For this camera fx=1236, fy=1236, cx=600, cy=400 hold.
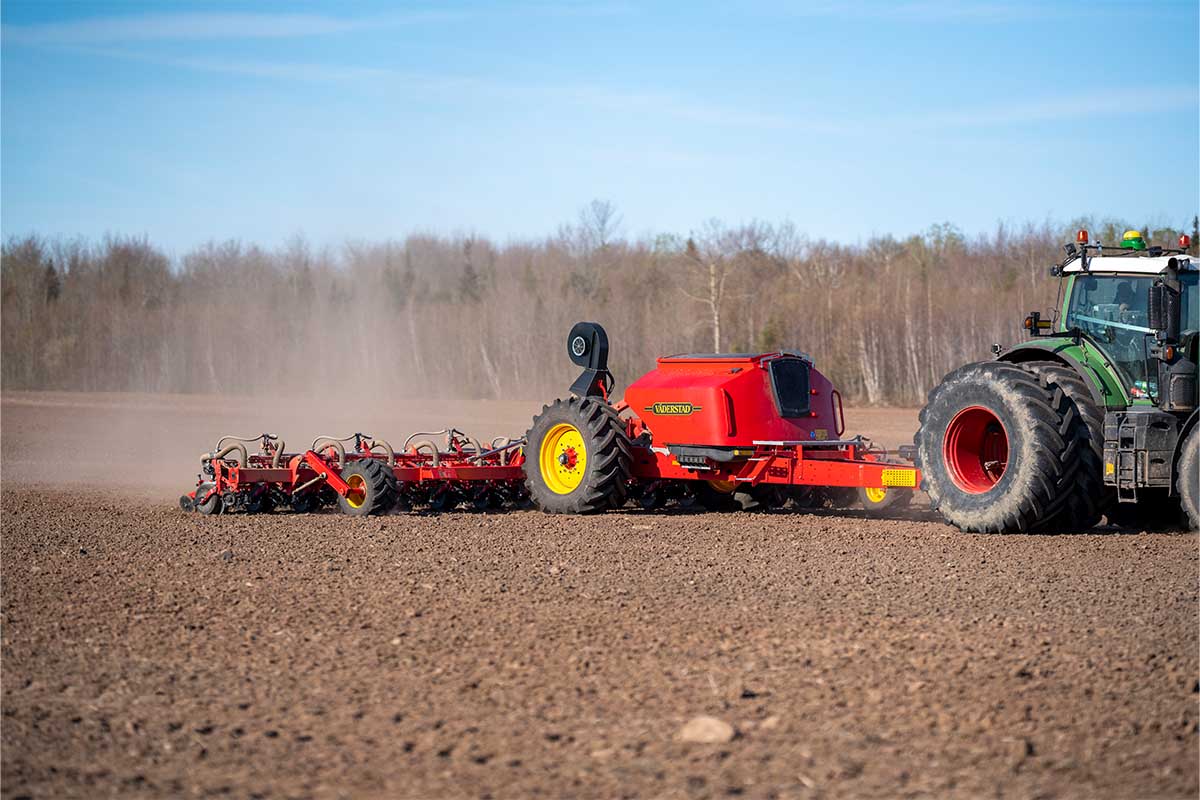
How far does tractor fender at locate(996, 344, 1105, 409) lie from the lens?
30.7 ft

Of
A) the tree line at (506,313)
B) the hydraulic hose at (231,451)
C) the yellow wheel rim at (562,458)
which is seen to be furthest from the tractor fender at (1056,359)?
the tree line at (506,313)

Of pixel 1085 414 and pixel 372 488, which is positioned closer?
pixel 1085 414

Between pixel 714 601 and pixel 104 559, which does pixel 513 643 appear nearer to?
pixel 714 601

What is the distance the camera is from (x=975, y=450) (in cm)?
1014

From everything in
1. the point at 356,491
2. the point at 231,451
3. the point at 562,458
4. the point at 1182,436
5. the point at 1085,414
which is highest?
the point at 1085,414

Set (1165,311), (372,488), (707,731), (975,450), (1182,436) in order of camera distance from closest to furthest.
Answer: (707,731), (1182,436), (1165,311), (975,450), (372,488)

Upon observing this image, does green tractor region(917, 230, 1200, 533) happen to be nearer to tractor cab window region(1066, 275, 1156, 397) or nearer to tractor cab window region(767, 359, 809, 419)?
tractor cab window region(1066, 275, 1156, 397)

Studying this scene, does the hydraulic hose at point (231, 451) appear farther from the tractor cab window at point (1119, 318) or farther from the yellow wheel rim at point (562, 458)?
the tractor cab window at point (1119, 318)

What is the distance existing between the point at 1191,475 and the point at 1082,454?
2.53 feet

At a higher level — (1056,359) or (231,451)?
(1056,359)

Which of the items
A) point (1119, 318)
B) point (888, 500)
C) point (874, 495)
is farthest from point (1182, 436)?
point (874, 495)

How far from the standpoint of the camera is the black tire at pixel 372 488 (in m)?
11.8

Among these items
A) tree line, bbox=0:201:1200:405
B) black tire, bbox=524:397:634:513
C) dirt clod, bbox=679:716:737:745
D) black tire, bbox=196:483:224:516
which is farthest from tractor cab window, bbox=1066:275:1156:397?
tree line, bbox=0:201:1200:405

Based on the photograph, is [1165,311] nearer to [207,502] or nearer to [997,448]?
[997,448]
